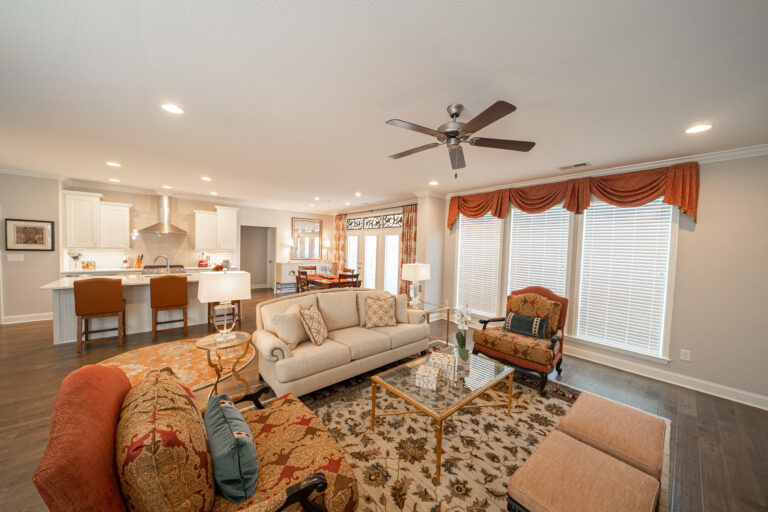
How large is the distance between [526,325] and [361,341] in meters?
2.19

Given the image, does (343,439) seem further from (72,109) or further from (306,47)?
(72,109)

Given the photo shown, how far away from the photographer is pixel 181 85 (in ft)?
6.52

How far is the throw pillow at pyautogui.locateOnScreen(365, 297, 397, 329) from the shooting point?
3510 millimetres

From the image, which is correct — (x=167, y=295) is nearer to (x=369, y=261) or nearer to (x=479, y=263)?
(x=369, y=261)

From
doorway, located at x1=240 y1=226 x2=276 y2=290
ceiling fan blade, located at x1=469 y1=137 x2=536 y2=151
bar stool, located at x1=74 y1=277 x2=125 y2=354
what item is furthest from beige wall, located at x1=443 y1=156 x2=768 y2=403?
doorway, located at x1=240 y1=226 x2=276 y2=290

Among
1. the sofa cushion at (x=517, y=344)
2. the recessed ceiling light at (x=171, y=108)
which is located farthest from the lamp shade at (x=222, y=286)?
the sofa cushion at (x=517, y=344)

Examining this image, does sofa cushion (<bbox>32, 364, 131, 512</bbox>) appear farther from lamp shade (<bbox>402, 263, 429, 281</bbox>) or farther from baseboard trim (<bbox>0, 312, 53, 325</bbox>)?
baseboard trim (<bbox>0, 312, 53, 325</bbox>)

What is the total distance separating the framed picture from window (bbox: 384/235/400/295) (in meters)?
6.64

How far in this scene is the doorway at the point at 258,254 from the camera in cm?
895

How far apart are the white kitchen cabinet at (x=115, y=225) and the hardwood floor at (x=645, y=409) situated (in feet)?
7.03

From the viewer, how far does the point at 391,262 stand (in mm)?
7059

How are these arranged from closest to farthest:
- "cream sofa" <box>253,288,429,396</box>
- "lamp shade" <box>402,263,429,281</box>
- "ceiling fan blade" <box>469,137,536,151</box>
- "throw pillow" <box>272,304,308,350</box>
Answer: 1. "ceiling fan blade" <box>469,137,536,151</box>
2. "cream sofa" <box>253,288,429,396</box>
3. "throw pillow" <box>272,304,308,350</box>
4. "lamp shade" <box>402,263,429,281</box>

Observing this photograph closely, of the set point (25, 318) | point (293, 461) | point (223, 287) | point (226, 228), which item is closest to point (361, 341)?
point (223, 287)

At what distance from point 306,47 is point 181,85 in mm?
1127
